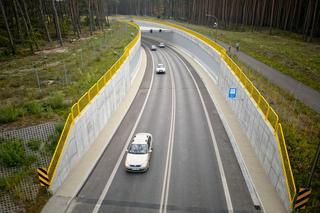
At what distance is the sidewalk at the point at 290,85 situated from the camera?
1974cm

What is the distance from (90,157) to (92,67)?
577 inches

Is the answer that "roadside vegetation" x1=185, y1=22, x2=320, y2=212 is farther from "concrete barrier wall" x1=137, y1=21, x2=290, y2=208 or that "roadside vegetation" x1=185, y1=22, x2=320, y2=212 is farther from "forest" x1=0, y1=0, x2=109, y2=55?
"forest" x1=0, y1=0, x2=109, y2=55

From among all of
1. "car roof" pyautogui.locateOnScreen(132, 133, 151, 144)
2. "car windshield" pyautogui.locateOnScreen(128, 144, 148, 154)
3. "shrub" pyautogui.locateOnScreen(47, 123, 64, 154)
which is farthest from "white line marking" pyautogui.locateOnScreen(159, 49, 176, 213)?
"shrub" pyautogui.locateOnScreen(47, 123, 64, 154)

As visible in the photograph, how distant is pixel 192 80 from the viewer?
36688mm

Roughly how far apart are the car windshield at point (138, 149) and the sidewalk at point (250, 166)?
6586 mm

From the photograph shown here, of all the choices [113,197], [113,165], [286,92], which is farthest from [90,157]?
[286,92]

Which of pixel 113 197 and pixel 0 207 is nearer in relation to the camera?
pixel 0 207

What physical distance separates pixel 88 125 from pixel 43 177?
5.96 meters

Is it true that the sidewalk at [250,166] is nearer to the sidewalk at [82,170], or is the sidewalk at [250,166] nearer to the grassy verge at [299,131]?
the grassy verge at [299,131]

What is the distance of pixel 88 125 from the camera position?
58.6 feet

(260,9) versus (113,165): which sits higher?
(260,9)

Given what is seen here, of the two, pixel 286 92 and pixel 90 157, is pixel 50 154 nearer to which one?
pixel 90 157

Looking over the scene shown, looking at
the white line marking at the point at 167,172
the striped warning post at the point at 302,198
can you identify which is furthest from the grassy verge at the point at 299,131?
the white line marking at the point at 167,172

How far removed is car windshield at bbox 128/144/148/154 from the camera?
1622cm
